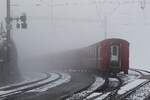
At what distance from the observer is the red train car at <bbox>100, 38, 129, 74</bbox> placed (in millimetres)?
29844

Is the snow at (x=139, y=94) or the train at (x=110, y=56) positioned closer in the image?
the snow at (x=139, y=94)

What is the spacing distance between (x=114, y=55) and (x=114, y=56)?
0.23 feet

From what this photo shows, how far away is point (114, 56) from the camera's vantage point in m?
30.1

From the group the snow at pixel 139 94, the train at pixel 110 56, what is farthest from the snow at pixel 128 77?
the snow at pixel 139 94

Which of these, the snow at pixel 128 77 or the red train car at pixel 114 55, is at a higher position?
the red train car at pixel 114 55

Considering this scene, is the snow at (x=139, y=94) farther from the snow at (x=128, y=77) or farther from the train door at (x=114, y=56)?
the train door at (x=114, y=56)

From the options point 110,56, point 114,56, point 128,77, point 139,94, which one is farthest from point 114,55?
point 139,94

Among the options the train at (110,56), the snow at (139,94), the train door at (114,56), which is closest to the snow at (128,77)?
the train at (110,56)

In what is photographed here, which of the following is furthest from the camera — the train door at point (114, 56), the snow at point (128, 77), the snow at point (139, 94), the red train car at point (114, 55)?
the train door at point (114, 56)

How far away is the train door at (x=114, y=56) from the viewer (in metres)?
30.0

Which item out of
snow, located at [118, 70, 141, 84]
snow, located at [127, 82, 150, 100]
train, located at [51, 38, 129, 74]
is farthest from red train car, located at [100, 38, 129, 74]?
snow, located at [127, 82, 150, 100]

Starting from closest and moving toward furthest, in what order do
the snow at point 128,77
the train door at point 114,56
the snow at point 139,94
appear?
the snow at point 139,94 → the snow at point 128,77 → the train door at point 114,56

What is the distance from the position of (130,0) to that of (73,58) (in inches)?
386

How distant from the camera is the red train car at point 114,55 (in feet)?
97.9
